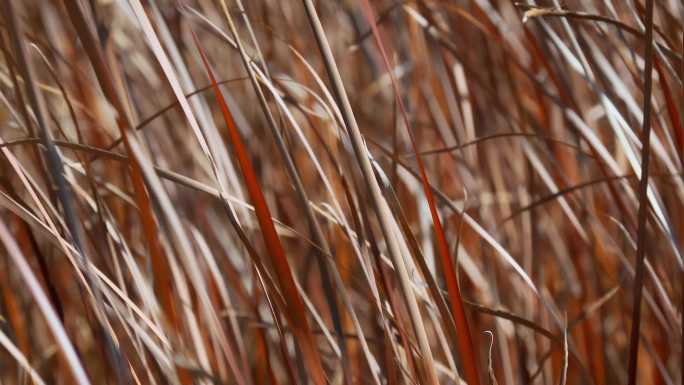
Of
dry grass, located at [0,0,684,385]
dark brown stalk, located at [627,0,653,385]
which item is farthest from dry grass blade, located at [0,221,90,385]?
dark brown stalk, located at [627,0,653,385]

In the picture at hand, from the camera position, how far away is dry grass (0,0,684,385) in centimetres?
39

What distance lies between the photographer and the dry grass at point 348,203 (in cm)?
39

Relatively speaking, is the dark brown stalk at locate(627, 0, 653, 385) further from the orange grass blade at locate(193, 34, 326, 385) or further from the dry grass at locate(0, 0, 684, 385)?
the orange grass blade at locate(193, 34, 326, 385)

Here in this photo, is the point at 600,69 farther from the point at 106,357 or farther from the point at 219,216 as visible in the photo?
the point at 219,216

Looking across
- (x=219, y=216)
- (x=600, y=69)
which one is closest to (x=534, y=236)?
(x=600, y=69)

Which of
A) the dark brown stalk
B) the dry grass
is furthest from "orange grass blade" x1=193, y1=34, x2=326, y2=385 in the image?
the dark brown stalk

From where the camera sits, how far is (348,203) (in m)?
0.44

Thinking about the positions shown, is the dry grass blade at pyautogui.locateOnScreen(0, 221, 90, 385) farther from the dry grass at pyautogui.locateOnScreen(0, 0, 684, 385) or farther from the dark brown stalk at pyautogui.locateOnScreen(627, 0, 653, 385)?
the dark brown stalk at pyautogui.locateOnScreen(627, 0, 653, 385)

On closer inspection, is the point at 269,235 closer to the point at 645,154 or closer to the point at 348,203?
the point at 348,203

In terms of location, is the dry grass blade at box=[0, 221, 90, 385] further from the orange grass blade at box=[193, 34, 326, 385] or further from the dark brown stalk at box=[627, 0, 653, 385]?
the dark brown stalk at box=[627, 0, 653, 385]

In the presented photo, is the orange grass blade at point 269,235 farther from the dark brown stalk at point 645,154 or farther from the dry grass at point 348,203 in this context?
the dark brown stalk at point 645,154

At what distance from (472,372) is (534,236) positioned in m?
0.35

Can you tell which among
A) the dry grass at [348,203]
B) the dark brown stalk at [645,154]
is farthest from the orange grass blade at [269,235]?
the dark brown stalk at [645,154]

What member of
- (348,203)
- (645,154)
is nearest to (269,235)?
(348,203)
